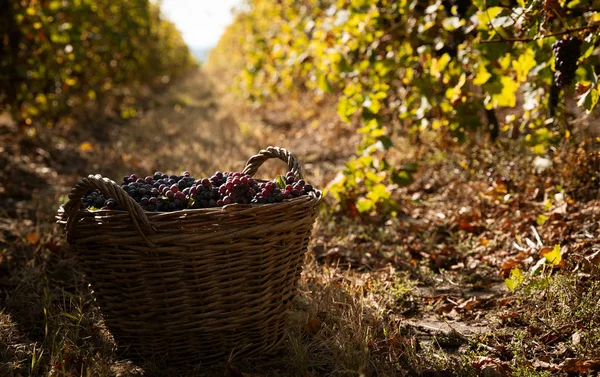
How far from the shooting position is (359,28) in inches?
153

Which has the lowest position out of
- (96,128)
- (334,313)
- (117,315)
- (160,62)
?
(334,313)

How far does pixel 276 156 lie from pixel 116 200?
2.60ft

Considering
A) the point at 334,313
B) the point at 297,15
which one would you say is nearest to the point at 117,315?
the point at 334,313

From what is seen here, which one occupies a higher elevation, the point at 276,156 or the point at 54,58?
the point at 54,58

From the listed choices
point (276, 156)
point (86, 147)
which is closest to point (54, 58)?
point (86, 147)

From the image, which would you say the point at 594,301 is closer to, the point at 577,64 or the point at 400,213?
the point at 577,64

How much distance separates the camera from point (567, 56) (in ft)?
7.82

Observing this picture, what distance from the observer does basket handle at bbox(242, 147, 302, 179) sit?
7.44ft

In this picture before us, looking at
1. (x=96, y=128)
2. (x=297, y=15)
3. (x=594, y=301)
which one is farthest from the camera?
(x=96, y=128)

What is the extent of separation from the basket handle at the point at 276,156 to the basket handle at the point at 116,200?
24.9 inches

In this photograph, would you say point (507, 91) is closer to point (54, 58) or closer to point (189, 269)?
point (189, 269)

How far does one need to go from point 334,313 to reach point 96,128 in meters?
6.47

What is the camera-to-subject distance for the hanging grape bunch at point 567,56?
238 centimetres

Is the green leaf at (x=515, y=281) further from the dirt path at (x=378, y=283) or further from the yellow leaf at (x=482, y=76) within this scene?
the yellow leaf at (x=482, y=76)
